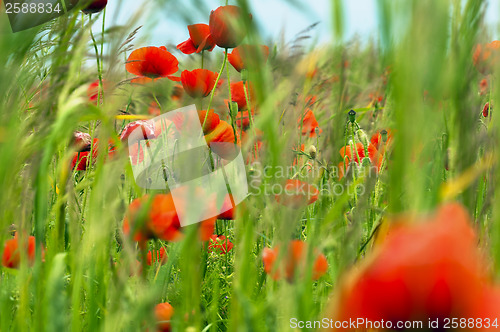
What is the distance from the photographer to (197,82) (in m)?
1.07

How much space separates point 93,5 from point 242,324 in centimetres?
76

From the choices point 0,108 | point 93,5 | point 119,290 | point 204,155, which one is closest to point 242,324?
point 119,290

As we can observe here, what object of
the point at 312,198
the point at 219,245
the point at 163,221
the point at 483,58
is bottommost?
the point at 219,245

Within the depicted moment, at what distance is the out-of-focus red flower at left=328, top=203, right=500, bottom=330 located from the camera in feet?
0.72

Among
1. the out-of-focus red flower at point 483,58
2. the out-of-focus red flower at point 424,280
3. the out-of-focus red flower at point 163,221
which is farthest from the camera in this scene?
the out-of-focus red flower at point 163,221

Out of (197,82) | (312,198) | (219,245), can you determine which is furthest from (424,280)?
(197,82)

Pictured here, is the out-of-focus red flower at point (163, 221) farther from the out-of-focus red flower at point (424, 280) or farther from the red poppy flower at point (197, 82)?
the red poppy flower at point (197, 82)

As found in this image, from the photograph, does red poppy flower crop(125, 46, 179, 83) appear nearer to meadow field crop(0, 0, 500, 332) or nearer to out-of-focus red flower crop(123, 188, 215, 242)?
meadow field crop(0, 0, 500, 332)

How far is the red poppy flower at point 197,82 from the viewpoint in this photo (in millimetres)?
1060

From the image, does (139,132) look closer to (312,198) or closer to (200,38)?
(200,38)

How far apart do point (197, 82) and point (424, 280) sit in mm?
892

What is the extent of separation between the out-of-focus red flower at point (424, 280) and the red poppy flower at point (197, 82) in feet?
2.77

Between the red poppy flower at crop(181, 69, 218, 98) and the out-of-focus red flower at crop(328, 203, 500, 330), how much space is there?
84 centimetres

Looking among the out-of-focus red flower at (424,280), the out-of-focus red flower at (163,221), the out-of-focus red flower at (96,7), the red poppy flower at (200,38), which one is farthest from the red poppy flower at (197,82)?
the out-of-focus red flower at (424,280)
